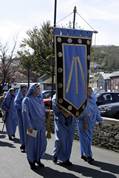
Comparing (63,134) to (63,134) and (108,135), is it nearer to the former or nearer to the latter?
(63,134)

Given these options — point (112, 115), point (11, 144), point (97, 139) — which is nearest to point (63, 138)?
point (97, 139)

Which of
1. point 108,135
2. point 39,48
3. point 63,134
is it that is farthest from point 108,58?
point 63,134

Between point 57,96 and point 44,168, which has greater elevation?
point 57,96

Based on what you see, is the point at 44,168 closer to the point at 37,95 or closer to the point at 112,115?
the point at 37,95

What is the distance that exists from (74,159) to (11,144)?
3.58 metres

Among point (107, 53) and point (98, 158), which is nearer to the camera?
point (98, 158)

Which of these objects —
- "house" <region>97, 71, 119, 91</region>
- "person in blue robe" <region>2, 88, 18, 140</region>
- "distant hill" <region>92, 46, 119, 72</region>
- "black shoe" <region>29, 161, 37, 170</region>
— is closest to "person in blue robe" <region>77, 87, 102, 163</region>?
"black shoe" <region>29, 161, 37, 170</region>

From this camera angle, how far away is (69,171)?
1011 cm

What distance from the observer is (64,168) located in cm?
1044

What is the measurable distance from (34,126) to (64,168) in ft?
3.52

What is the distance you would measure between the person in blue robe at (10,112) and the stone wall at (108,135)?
3484mm

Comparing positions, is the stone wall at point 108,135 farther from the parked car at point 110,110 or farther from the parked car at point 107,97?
the parked car at point 107,97

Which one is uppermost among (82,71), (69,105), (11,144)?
(82,71)

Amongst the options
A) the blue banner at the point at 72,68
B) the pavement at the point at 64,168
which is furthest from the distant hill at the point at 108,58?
the blue banner at the point at 72,68
